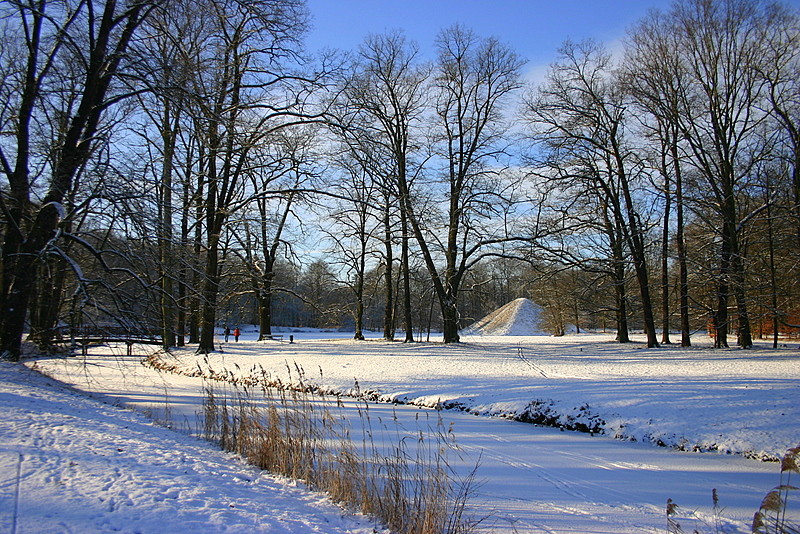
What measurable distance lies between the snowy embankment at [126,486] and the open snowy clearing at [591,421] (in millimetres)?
1380

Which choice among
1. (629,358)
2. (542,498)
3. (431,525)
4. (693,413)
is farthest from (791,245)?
(431,525)

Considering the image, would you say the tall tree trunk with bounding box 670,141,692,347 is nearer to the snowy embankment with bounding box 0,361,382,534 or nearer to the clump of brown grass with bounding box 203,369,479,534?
the clump of brown grass with bounding box 203,369,479,534

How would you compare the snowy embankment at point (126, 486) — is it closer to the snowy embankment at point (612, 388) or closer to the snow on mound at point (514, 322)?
the snowy embankment at point (612, 388)

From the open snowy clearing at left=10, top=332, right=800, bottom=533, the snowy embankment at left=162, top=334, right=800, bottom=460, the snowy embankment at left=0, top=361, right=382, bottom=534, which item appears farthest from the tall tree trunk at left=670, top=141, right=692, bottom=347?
the snowy embankment at left=0, top=361, right=382, bottom=534

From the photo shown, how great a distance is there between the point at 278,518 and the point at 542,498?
3.04 m

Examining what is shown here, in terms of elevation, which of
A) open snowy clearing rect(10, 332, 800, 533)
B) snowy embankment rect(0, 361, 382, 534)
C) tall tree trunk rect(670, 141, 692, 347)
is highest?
tall tree trunk rect(670, 141, 692, 347)

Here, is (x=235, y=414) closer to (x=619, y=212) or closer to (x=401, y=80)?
(x=619, y=212)

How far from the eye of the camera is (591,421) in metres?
9.05

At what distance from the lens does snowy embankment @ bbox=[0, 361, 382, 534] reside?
3137 millimetres

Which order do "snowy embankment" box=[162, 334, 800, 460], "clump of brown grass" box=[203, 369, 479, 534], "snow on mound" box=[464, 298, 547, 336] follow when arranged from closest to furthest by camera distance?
"clump of brown grass" box=[203, 369, 479, 534] < "snowy embankment" box=[162, 334, 800, 460] < "snow on mound" box=[464, 298, 547, 336]

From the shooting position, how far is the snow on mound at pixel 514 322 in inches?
2010

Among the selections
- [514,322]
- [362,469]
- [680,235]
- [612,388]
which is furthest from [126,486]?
[514,322]

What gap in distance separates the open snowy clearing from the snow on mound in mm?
34462

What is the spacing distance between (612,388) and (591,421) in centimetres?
212
